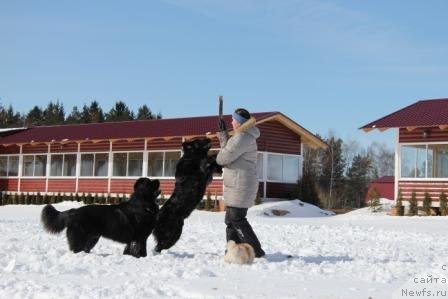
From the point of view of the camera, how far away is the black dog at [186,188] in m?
7.68

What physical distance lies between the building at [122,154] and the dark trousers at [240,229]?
56.0 feet

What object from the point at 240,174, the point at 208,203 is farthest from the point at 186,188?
the point at 208,203

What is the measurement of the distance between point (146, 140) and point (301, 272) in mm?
21927

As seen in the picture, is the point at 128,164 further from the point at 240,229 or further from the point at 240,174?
the point at 240,174

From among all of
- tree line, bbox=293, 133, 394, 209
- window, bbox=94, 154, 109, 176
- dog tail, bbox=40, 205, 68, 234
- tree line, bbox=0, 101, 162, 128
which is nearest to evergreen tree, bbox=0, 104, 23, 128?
tree line, bbox=0, 101, 162, 128

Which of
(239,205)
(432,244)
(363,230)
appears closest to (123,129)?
(363,230)

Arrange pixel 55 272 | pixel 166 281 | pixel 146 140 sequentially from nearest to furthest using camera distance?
pixel 166 281 → pixel 55 272 → pixel 146 140

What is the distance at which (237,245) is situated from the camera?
681 centimetres

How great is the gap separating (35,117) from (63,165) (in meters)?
48.5

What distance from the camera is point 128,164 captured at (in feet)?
93.5

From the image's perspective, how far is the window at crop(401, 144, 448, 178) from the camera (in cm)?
2141

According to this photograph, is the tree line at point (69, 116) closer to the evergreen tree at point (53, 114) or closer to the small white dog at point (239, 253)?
the evergreen tree at point (53, 114)

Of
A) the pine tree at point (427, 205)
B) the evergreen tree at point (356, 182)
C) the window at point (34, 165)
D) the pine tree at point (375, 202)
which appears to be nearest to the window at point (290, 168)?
the pine tree at point (375, 202)

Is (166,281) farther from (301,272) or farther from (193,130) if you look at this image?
(193,130)
